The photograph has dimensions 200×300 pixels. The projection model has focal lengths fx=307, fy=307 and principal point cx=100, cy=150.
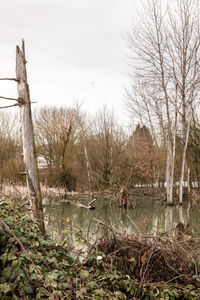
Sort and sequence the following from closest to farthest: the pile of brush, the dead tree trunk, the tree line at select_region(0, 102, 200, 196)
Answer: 1. the pile of brush
2. the dead tree trunk
3. the tree line at select_region(0, 102, 200, 196)

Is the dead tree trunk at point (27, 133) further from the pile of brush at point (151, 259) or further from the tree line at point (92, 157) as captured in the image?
the tree line at point (92, 157)

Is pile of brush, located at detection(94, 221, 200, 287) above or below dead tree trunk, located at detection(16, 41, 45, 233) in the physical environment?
below

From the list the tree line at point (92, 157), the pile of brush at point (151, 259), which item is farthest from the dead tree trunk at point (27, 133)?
the tree line at point (92, 157)

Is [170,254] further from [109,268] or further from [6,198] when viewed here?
[6,198]

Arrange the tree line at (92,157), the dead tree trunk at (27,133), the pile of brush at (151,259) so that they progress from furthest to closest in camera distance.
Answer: the tree line at (92,157) → the dead tree trunk at (27,133) → the pile of brush at (151,259)

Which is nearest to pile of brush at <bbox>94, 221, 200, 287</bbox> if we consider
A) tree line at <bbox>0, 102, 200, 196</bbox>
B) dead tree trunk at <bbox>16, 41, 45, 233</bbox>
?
dead tree trunk at <bbox>16, 41, 45, 233</bbox>

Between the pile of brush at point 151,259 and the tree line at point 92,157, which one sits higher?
the tree line at point 92,157

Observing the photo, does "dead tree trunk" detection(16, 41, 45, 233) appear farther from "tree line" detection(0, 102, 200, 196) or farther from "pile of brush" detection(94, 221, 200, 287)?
"tree line" detection(0, 102, 200, 196)

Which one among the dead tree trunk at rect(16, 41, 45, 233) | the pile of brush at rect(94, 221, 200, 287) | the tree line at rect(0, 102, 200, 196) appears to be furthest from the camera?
the tree line at rect(0, 102, 200, 196)

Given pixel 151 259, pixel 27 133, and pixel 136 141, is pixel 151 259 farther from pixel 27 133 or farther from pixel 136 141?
pixel 136 141

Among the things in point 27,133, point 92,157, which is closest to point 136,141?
point 92,157

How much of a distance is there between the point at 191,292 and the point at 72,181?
19640 millimetres

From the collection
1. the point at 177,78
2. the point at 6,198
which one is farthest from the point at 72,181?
the point at 6,198

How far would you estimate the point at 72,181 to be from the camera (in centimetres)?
2300
